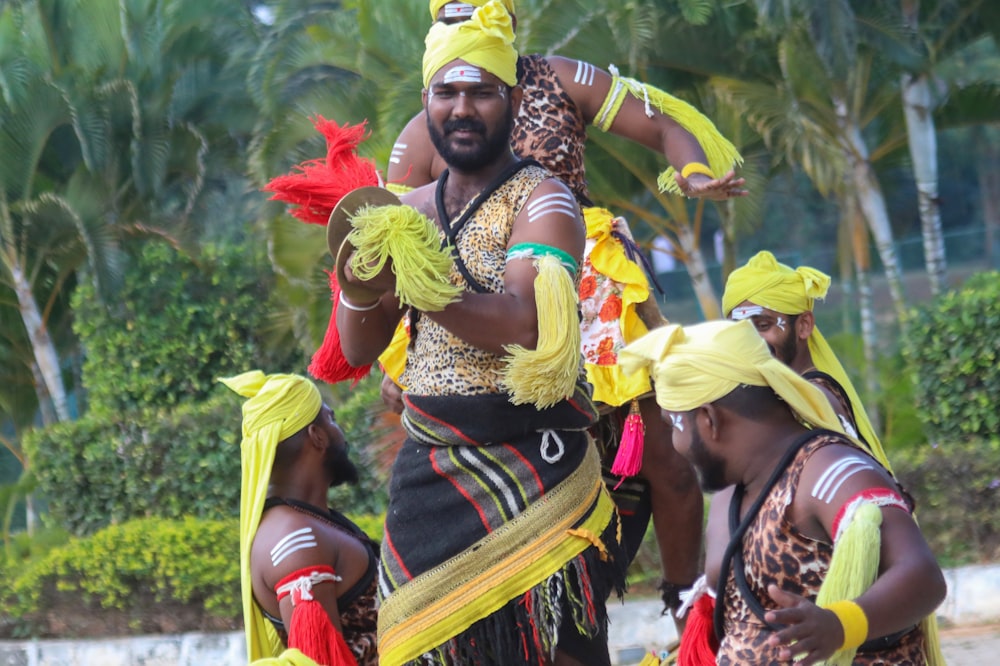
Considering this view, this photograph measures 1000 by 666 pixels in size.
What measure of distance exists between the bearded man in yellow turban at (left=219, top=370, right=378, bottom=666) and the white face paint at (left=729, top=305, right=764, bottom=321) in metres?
1.36

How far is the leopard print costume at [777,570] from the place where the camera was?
108 inches

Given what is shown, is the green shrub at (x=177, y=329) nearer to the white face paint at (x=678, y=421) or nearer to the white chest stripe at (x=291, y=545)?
the white chest stripe at (x=291, y=545)

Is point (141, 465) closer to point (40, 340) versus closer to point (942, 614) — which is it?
point (40, 340)

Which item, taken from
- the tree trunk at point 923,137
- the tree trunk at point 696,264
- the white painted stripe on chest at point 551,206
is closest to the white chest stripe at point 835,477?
the white painted stripe on chest at point 551,206

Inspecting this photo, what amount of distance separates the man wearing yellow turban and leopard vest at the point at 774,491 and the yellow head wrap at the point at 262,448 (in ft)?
4.65

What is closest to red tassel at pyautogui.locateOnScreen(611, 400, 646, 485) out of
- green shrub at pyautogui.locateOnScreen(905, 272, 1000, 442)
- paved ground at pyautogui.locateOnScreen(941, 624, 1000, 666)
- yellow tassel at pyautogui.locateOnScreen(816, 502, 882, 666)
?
yellow tassel at pyautogui.locateOnScreen(816, 502, 882, 666)

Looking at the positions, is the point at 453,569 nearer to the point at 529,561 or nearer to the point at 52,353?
the point at 529,561

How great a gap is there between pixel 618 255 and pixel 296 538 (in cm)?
137

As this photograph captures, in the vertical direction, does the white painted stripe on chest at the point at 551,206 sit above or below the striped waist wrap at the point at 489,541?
above

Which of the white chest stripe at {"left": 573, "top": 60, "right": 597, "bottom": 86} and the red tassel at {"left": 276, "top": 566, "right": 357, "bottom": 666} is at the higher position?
the white chest stripe at {"left": 573, "top": 60, "right": 597, "bottom": 86}

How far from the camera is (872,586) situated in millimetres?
2523

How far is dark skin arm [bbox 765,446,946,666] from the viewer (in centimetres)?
238

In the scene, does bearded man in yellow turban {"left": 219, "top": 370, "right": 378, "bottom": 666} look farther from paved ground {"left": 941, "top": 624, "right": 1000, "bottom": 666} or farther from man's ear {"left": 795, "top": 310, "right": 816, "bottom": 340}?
paved ground {"left": 941, "top": 624, "right": 1000, "bottom": 666}

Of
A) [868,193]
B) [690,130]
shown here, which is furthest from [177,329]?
[690,130]
